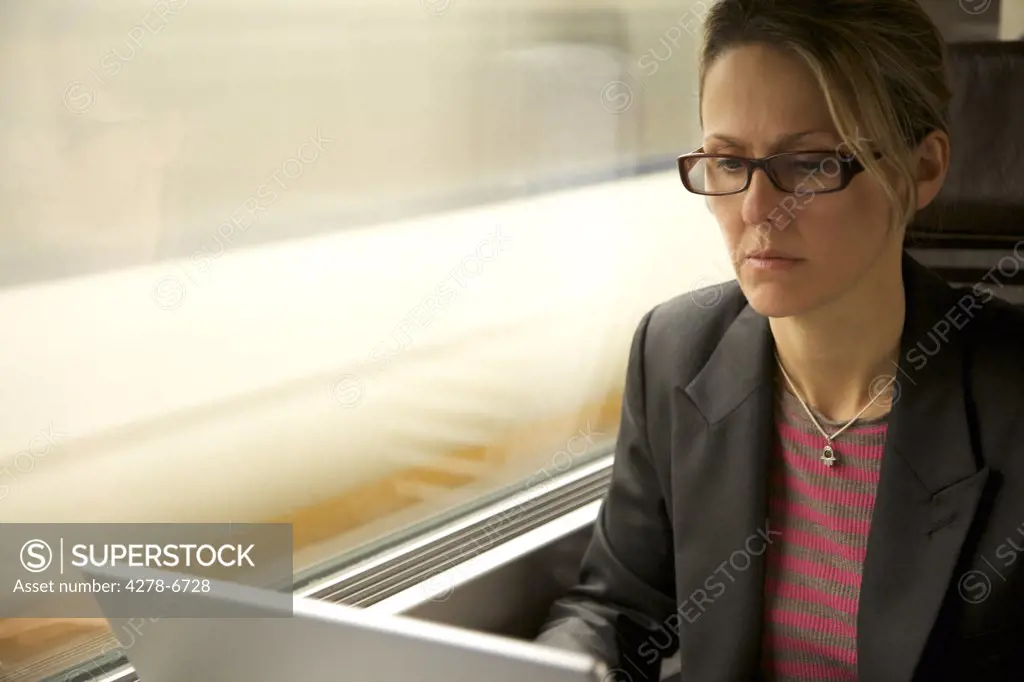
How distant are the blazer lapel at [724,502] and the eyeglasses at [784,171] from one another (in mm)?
256

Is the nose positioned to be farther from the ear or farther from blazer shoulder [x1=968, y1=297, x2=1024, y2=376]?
blazer shoulder [x1=968, y1=297, x2=1024, y2=376]

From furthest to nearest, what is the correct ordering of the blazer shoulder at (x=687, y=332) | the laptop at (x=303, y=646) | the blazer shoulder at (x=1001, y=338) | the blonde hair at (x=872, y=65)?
the blazer shoulder at (x=687, y=332), the blazer shoulder at (x=1001, y=338), the blonde hair at (x=872, y=65), the laptop at (x=303, y=646)

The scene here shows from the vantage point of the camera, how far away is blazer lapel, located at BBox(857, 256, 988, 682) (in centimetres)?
120

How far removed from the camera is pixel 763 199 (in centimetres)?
118

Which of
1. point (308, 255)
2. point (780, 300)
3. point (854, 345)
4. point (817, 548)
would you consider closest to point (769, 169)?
point (780, 300)

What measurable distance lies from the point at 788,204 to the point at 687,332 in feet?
1.06

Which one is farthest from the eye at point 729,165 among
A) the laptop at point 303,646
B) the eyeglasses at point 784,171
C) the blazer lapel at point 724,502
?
the laptop at point 303,646

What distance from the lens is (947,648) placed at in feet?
4.01

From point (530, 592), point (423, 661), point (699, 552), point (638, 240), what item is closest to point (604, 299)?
point (638, 240)

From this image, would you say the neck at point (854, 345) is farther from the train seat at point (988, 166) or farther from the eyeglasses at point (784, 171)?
the train seat at point (988, 166)

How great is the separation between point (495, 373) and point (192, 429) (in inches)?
23.4

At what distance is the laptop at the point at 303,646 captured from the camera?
28.1 inches

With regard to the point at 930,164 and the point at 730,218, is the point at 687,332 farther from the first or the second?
the point at 930,164

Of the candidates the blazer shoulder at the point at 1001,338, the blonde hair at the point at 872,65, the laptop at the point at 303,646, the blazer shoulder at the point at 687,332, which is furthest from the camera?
the blazer shoulder at the point at 687,332
